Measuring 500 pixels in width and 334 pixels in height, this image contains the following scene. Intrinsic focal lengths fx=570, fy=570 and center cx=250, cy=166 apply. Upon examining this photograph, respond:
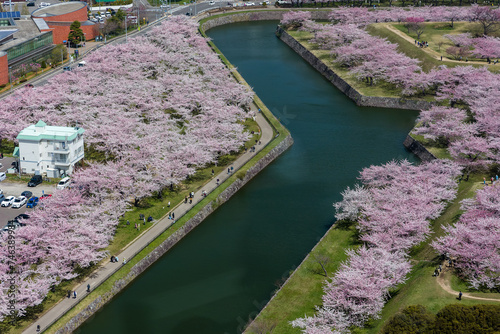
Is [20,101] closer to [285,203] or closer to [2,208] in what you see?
[2,208]

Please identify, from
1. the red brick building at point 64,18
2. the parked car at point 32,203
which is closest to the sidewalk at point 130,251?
the parked car at point 32,203

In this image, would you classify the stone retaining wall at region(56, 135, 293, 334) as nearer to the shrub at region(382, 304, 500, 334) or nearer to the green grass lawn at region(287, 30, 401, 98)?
the shrub at region(382, 304, 500, 334)

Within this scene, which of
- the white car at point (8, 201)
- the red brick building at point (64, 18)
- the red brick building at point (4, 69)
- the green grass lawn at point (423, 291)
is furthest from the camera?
the red brick building at point (64, 18)

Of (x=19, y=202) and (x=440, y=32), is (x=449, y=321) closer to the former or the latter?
(x=19, y=202)

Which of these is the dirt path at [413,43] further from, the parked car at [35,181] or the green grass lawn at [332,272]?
the parked car at [35,181]

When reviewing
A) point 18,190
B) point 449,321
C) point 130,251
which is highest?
point 449,321

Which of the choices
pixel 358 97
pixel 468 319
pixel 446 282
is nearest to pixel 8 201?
pixel 446 282

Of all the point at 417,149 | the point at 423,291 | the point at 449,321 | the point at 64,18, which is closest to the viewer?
the point at 449,321
